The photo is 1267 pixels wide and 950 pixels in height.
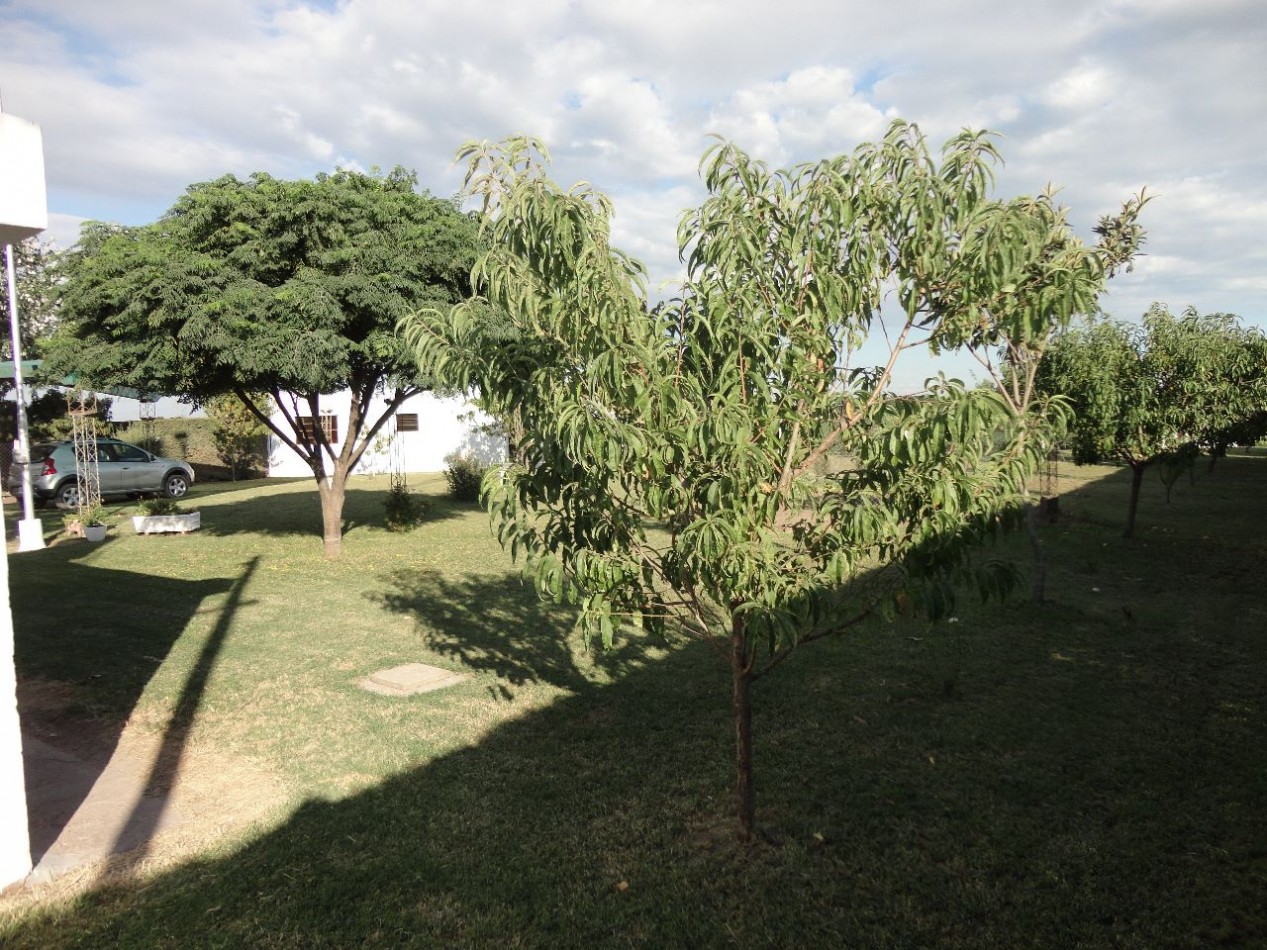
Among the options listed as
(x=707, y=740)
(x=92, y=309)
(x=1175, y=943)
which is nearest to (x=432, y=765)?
(x=707, y=740)

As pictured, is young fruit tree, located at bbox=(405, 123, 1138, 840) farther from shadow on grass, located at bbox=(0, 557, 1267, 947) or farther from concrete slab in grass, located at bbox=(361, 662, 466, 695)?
concrete slab in grass, located at bbox=(361, 662, 466, 695)

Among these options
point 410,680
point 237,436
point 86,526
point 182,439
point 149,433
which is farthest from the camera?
point 182,439

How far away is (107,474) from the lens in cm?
2198

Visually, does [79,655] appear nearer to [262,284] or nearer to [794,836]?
[262,284]

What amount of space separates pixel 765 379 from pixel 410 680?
4.84 m

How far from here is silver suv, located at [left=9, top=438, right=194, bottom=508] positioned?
20562mm

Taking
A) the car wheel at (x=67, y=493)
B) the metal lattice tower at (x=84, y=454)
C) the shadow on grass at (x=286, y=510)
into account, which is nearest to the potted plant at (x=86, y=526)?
the metal lattice tower at (x=84, y=454)

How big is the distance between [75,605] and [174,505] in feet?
25.8

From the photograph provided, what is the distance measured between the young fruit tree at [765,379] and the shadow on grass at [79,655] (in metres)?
3.25

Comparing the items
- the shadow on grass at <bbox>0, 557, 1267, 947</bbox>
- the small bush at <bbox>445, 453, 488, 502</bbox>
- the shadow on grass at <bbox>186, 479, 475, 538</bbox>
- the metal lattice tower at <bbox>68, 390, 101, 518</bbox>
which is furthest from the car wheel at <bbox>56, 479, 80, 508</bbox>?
the shadow on grass at <bbox>0, 557, 1267, 947</bbox>

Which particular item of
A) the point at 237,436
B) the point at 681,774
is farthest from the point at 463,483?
the point at 681,774

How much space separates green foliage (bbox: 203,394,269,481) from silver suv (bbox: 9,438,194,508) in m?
5.51

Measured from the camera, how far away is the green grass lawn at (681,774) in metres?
3.83

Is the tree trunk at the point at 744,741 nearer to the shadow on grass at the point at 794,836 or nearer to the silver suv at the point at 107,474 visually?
the shadow on grass at the point at 794,836
